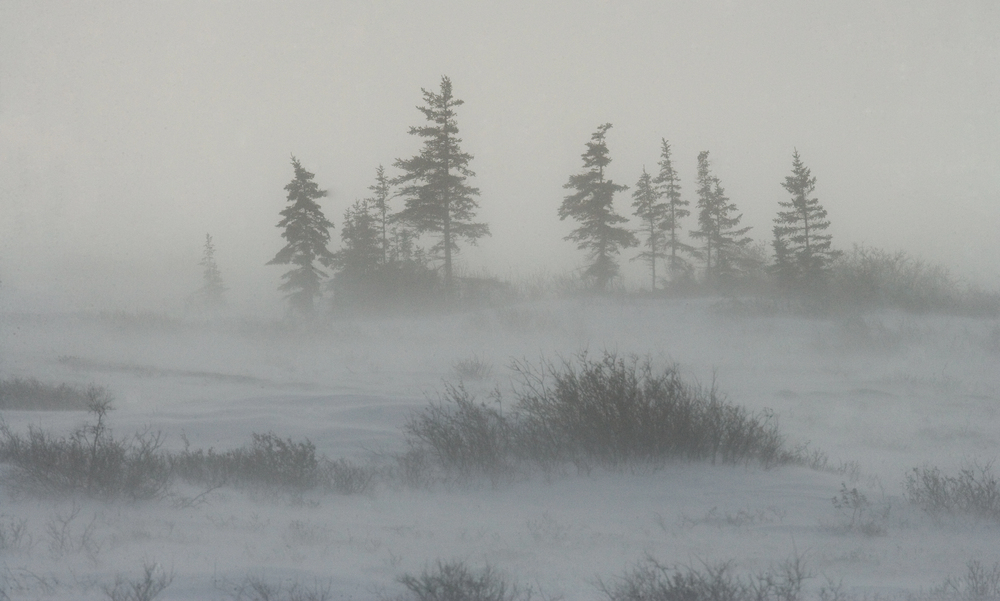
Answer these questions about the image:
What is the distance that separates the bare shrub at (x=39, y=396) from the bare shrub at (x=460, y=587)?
10.2 meters

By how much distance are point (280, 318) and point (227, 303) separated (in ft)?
17.8

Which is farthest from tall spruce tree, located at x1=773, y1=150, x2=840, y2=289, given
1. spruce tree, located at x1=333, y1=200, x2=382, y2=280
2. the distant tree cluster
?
spruce tree, located at x1=333, y1=200, x2=382, y2=280

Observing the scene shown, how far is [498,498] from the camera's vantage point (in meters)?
6.45

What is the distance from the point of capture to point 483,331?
72.5ft

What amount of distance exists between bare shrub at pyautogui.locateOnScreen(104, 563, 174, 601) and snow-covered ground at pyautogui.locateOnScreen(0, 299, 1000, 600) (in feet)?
0.29

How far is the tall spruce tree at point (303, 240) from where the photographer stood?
28797 millimetres

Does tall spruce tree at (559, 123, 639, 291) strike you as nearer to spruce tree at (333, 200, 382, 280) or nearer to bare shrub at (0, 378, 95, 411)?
spruce tree at (333, 200, 382, 280)

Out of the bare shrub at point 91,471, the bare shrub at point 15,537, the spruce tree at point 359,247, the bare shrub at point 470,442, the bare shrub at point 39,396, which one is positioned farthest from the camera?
the spruce tree at point 359,247

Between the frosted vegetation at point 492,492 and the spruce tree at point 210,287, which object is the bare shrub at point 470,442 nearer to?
the frosted vegetation at point 492,492

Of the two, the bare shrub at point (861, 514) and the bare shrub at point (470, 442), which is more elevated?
the bare shrub at point (470, 442)

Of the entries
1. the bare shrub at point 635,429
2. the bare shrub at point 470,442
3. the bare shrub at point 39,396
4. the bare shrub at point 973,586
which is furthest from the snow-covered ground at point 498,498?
the bare shrub at point 39,396

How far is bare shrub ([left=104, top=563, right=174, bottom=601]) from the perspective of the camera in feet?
12.9

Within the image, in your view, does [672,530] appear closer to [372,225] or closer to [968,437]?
[968,437]

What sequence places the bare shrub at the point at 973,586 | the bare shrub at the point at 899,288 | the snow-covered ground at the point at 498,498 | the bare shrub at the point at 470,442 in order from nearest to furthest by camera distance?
1. the bare shrub at the point at 973,586
2. the snow-covered ground at the point at 498,498
3. the bare shrub at the point at 470,442
4. the bare shrub at the point at 899,288
